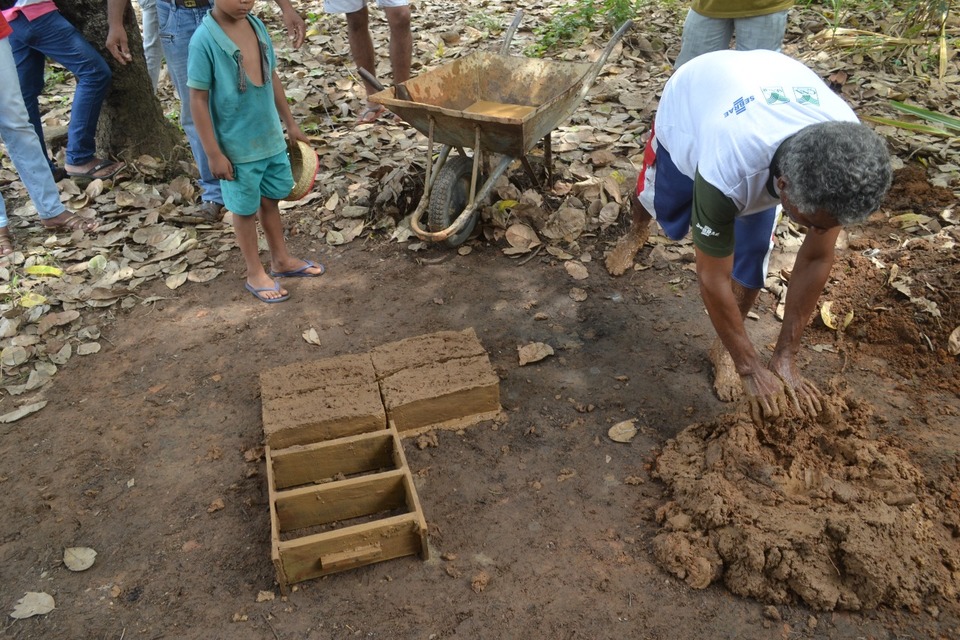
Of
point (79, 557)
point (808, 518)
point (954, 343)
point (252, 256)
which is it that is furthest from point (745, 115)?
point (79, 557)

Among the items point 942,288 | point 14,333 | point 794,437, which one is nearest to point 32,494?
point 14,333

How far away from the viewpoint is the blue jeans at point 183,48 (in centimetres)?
415

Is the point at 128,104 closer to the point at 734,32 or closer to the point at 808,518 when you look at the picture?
the point at 734,32

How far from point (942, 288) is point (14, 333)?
4.74 meters

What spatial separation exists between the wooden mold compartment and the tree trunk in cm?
349

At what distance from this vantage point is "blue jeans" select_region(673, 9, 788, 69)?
395cm

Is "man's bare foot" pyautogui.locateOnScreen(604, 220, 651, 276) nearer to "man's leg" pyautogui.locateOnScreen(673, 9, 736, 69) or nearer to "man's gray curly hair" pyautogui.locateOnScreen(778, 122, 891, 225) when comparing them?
"man's leg" pyautogui.locateOnScreen(673, 9, 736, 69)

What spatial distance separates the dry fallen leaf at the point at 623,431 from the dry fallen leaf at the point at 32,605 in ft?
6.92

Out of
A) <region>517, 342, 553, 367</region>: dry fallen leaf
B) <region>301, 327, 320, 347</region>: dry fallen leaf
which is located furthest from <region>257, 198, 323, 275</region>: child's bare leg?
<region>517, 342, 553, 367</region>: dry fallen leaf

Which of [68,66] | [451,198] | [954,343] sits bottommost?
→ [954,343]

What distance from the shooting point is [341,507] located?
101 inches

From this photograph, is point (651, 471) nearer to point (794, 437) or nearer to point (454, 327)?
point (794, 437)

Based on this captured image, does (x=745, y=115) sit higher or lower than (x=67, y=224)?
higher

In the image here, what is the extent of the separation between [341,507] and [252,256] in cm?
175
